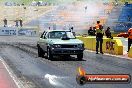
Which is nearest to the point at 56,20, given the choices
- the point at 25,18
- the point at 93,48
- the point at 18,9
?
the point at 25,18

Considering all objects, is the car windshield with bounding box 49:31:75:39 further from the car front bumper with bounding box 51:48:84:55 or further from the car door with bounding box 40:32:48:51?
the car front bumper with bounding box 51:48:84:55

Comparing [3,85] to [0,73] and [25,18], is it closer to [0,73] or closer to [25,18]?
[0,73]

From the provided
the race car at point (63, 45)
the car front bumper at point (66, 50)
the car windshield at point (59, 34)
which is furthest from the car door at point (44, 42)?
the car front bumper at point (66, 50)

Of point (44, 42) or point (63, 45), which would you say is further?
point (44, 42)

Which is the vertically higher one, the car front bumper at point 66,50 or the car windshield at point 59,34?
the car windshield at point 59,34

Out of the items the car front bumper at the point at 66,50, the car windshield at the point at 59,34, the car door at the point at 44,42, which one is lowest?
the car front bumper at the point at 66,50

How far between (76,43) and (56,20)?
185 ft

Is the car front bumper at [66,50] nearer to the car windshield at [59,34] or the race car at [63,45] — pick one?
the race car at [63,45]

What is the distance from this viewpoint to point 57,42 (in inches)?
847

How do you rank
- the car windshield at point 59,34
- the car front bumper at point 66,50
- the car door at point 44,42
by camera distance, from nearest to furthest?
1. the car front bumper at point 66,50
2. the car windshield at point 59,34
3. the car door at point 44,42

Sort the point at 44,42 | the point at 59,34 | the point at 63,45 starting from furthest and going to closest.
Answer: the point at 44,42
the point at 59,34
the point at 63,45

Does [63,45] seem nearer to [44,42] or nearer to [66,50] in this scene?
[66,50]

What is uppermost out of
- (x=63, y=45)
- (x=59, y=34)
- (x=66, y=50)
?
(x=59, y=34)

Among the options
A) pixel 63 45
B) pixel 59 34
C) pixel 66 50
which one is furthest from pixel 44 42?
pixel 66 50
